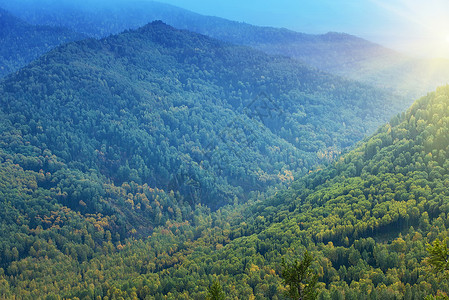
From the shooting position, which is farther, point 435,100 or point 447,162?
point 435,100

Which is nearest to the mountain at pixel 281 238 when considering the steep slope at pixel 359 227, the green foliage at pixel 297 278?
the steep slope at pixel 359 227

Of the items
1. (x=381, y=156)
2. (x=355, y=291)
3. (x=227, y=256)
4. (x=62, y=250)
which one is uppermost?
(x=381, y=156)

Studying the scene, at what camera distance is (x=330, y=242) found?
133 meters

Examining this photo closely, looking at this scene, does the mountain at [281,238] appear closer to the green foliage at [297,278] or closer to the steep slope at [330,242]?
the steep slope at [330,242]

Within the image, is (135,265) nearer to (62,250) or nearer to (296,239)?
(62,250)

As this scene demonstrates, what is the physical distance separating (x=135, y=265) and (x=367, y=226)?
3035 inches

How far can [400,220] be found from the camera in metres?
132

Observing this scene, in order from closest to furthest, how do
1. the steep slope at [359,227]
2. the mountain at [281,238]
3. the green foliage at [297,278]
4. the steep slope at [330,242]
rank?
the green foliage at [297,278]
the steep slope at [359,227]
the steep slope at [330,242]
the mountain at [281,238]

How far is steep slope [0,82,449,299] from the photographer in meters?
117

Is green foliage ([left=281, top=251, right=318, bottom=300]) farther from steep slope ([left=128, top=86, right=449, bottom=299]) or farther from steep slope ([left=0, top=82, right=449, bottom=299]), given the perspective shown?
steep slope ([left=128, top=86, right=449, bottom=299])

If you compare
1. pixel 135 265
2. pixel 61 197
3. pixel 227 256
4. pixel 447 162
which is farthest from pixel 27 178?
pixel 447 162

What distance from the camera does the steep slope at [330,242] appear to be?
117m

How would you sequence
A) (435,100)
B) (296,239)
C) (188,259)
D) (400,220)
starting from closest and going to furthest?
1. (400,220)
2. (296,239)
3. (188,259)
4. (435,100)

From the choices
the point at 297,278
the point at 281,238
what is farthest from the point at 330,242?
the point at 297,278
